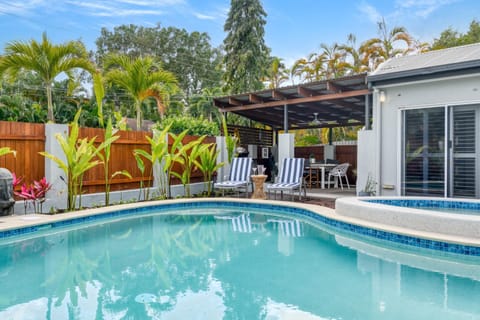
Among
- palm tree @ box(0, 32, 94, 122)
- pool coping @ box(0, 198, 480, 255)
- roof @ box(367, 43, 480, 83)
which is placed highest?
palm tree @ box(0, 32, 94, 122)

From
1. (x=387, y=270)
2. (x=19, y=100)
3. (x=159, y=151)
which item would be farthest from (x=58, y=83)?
(x=387, y=270)

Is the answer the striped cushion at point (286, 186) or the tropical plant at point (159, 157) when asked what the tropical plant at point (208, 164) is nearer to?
the tropical plant at point (159, 157)

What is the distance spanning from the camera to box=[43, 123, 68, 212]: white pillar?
26.4ft


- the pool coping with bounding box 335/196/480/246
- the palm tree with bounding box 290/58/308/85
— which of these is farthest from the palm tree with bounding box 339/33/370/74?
the pool coping with bounding box 335/196/480/246

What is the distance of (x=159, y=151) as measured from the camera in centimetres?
975

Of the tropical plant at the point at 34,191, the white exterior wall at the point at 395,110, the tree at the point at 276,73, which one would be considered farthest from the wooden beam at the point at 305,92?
the tree at the point at 276,73

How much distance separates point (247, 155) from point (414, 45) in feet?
44.3

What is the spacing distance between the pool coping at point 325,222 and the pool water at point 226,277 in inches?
6.6

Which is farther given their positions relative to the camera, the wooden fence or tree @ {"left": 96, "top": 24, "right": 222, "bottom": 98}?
tree @ {"left": 96, "top": 24, "right": 222, "bottom": 98}

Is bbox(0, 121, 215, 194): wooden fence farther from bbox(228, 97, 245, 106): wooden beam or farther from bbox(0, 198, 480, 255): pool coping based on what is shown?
bbox(228, 97, 245, 106): wooden beam

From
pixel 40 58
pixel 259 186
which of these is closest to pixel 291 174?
pixel 259 186

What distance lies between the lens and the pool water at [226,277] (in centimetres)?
360

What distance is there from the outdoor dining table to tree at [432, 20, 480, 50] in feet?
44.0

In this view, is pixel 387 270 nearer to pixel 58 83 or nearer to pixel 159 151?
pixel 159 151
